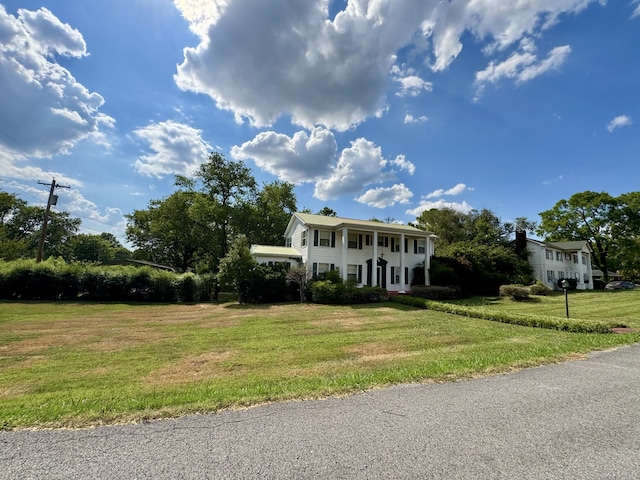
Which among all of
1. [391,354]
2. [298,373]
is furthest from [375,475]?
[391,354]

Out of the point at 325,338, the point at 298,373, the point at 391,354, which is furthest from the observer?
the point at 325,338

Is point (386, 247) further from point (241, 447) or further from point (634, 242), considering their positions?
point (634, 242)

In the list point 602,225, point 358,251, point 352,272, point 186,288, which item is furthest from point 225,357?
point 602,225

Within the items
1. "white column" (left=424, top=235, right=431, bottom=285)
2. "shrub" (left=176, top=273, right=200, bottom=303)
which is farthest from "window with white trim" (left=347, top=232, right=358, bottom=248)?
"shrub" (left=176, top=273, right=200, bottom=303)

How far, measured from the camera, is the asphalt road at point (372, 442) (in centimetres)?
269

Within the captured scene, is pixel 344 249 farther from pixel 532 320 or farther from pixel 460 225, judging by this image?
pixel 460 225

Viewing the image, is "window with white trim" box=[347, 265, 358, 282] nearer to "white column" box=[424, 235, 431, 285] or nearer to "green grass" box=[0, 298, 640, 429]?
"white column" box=[424, 235, 431, 285]

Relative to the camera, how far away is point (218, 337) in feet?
32.3

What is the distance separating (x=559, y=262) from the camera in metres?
35.4

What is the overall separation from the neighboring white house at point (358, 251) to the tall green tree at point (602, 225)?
29.5 meters

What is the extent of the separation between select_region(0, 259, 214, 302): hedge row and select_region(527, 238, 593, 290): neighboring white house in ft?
112

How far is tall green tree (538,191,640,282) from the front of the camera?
38.2 m

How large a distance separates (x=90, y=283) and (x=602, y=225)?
5624 cm

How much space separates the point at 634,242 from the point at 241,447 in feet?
171
